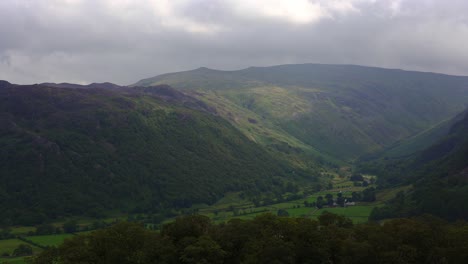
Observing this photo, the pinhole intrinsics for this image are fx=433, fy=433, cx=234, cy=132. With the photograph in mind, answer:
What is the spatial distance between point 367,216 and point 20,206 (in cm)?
14202

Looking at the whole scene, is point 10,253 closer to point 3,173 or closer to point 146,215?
point 146,215

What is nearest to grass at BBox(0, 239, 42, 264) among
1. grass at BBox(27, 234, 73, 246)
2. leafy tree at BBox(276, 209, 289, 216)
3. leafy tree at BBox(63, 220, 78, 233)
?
grass at BBox(27, 234, 73, 246)

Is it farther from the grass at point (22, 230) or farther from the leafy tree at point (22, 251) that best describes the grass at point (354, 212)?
the grass at point (22, 230)

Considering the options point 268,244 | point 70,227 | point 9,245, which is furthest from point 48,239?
point 268,244

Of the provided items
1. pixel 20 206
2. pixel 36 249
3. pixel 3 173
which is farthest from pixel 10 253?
pixel 3 173

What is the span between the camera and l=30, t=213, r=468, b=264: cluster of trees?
56.0m

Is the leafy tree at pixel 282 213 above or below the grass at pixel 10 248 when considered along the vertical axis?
above

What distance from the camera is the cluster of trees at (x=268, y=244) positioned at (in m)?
56.0

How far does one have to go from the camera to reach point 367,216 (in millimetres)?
165500

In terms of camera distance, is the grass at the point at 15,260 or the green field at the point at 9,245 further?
the green field at the point at 9,245

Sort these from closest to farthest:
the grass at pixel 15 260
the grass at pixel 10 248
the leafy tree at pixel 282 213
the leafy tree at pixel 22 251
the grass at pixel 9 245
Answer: the grass at pixel 15 260 → the grass at pixel 10 248 → the leafy tree at pixel 22 251 → the grass at pixel 9 245 → the leafy tree at pixel 282 213

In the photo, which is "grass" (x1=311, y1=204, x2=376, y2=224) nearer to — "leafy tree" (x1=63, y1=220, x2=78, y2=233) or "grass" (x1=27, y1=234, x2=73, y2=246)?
"leafy tree" (x1=63, y1=220, x2=78, y2=233)

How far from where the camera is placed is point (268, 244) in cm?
5828

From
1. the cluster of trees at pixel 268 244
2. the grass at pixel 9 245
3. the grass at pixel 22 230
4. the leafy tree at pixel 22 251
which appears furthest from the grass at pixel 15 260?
the cluster of trees at pixel 268 244
